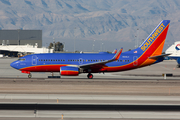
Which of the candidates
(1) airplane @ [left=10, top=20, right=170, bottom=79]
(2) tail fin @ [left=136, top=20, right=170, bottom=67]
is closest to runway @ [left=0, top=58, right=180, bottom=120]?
(1) airplane @ [left=10, top=20, right=170, bottom=79]

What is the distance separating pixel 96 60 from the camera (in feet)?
147

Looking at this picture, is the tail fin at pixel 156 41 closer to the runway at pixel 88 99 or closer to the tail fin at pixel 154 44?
the tail fin at pixel 154 44

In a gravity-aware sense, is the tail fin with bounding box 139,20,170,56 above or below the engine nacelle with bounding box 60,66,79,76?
above

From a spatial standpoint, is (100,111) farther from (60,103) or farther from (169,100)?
(169,100)

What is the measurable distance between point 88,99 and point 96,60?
17046 mm

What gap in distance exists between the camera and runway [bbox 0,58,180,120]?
21.9 m

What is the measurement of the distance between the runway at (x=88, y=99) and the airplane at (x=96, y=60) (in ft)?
24.9

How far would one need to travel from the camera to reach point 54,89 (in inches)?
1337

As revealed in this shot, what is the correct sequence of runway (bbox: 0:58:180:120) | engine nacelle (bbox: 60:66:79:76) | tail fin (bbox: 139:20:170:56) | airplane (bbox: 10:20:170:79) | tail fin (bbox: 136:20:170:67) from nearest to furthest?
runway (bbox: 0:58:180:120), engine nacelle (bbox: 60:66:79:76), airplane (bbox: 10:20:170:79), tail fin (bbox: 136:20:170:67), tail fin (bbox: 139:20:170:56)

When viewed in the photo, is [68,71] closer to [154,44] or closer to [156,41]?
[154,44]

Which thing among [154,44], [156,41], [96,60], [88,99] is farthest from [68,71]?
[156,41]

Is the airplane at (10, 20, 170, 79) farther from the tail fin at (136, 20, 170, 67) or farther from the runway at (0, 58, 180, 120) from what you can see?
the runway at (0, 58, 180, 120)

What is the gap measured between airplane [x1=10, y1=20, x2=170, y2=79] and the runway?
758cm

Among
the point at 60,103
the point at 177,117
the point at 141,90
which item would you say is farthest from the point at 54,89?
the point at 177,117
